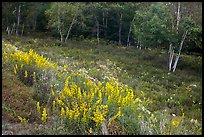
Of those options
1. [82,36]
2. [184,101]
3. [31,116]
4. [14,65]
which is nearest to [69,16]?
[82,36]

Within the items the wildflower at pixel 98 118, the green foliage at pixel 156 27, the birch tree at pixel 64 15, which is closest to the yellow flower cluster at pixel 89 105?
the wildflower at pixel 98 118

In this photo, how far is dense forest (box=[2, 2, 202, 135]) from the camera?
17.2 feet

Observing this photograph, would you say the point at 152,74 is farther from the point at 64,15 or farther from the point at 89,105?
the point at 89,105

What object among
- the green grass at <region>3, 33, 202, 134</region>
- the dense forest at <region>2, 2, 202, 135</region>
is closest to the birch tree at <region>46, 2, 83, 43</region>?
the dense forest at <region>2, 2, 202, 135</region>

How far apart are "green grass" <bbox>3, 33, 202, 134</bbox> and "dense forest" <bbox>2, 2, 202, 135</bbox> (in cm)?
6

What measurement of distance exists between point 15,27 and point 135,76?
20412 millimetres

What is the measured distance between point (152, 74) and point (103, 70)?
324 cm

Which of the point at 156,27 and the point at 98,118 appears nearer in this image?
the point at 98,118

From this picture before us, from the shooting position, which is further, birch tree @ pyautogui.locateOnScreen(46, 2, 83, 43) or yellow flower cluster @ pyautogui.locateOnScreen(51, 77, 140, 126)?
birch tree @ pyautogui.locateOnScreen(46, 2, 83, 43)

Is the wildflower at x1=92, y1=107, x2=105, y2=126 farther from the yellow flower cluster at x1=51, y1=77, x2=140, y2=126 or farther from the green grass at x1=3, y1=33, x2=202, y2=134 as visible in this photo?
the green grass at x1=3, y1=33, x2=202, y2=134

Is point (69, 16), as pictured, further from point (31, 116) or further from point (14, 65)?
point (31, 116)

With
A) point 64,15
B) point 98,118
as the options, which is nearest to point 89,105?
point 98,118

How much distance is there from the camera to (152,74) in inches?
745

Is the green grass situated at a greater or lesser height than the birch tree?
lesser
